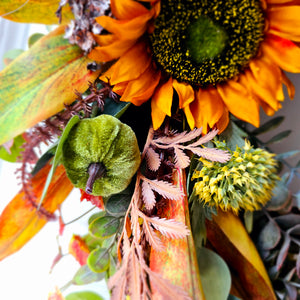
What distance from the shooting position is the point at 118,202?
1.12 feet

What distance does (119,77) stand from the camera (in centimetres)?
31

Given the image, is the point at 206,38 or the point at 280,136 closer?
the point at 206,38

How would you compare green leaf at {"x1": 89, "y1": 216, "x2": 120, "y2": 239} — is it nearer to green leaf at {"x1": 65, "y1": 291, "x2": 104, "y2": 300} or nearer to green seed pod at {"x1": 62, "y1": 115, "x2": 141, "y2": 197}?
green seed pod at {"x1": 62, "y1": 115, "x2": 141, "y2": 197}

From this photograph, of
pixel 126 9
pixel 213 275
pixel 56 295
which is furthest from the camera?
pixel 56 295

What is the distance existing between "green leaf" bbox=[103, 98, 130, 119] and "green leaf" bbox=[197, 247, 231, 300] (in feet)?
0.67

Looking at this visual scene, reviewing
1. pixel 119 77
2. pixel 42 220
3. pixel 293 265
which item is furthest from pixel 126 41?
pixel 293 265

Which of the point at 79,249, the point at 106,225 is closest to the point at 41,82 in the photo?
the point at 106,225

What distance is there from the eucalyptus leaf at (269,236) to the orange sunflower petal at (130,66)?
0.29m

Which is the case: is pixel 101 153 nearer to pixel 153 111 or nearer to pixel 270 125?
pixel 153 111

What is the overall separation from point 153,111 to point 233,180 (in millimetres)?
109

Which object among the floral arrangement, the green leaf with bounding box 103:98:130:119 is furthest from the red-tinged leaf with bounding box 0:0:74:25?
the green leaf with bounding box 103:98:130:119

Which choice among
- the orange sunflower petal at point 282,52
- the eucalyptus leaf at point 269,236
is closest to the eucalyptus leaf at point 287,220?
the eucalyptus leaf at point 269,236

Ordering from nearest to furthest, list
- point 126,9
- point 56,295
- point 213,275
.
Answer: point 126,9, point 213,275, point 56,295

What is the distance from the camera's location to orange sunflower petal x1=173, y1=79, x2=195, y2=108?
319 millimetres
